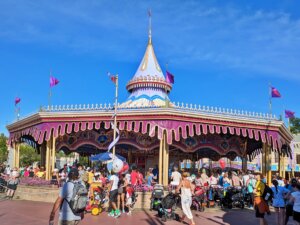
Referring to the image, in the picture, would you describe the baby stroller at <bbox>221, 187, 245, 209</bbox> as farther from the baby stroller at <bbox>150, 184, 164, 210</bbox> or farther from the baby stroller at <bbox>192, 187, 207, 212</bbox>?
the baby stroller at <bbox>150, 184, 164, 210</bbox>

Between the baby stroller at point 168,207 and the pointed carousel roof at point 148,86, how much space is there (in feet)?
33.0

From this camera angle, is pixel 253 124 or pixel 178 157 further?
pixel 178 157

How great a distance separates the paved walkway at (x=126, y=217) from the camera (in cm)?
1121

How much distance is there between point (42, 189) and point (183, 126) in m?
7.25

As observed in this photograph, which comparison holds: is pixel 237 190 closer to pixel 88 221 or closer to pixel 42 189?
pixel 88 221

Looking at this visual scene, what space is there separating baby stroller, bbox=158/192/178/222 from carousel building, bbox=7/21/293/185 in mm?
4360

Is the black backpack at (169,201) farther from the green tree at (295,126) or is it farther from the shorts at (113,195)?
the green tree at (295,126)

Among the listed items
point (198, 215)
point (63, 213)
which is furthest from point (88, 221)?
point (63, 213)

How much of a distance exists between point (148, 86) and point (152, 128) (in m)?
6.38

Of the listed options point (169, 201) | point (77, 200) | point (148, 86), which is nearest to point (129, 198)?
point (169, 201)

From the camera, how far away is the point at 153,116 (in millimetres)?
17609

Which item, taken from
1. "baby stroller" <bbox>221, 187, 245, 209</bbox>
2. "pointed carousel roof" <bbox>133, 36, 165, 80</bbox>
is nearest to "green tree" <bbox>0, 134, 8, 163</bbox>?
"pointed carousel roof" <bbox>133, 36, 165, 80</bbox>

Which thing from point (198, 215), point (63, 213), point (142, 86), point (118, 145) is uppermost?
point (142, 86)

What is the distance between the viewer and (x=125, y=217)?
40.4 feet
